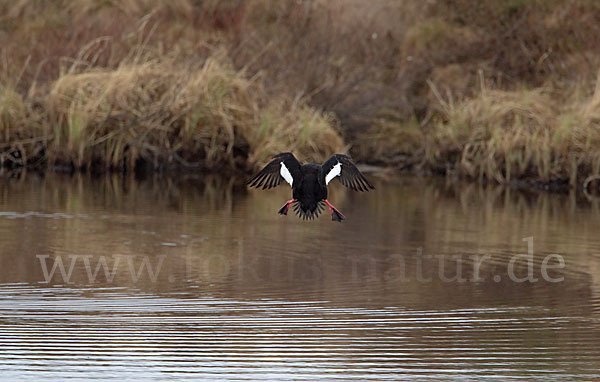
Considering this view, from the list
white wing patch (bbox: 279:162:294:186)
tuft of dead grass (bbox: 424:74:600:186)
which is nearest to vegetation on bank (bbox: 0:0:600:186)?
tuft of dead grass (bbox: 424:74:600:186)

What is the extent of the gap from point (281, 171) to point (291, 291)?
83cm

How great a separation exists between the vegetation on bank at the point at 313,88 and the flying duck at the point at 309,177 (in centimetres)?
860

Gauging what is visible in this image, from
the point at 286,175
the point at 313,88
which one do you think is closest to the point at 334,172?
the point at 286,175

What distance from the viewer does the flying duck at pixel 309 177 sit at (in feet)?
25.2

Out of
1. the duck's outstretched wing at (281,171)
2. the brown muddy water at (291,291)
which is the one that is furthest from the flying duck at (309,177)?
the brown muddy water at (291,291)

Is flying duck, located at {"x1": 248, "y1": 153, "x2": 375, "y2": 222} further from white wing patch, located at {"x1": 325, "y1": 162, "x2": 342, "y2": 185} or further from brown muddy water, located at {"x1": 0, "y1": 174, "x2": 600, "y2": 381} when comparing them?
brown muddy water, located at {"x1": 0, "y1": 174, "x2": 600, "y2": 381}

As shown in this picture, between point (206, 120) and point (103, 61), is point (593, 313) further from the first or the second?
point (103, 61)

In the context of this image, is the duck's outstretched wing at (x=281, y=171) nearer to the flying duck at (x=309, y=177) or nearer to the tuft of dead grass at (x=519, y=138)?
the flying duck at (x=309, y=177)

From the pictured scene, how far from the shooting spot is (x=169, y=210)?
40.2 feet

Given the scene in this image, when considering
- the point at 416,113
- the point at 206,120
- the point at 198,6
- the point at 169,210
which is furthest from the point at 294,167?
the point at 198,6

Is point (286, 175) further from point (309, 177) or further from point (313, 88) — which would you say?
point (313, 88)

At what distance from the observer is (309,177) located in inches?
304

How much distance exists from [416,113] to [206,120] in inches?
188

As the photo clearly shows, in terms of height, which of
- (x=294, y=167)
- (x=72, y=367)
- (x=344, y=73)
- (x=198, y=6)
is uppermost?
(x=198, y=6)
